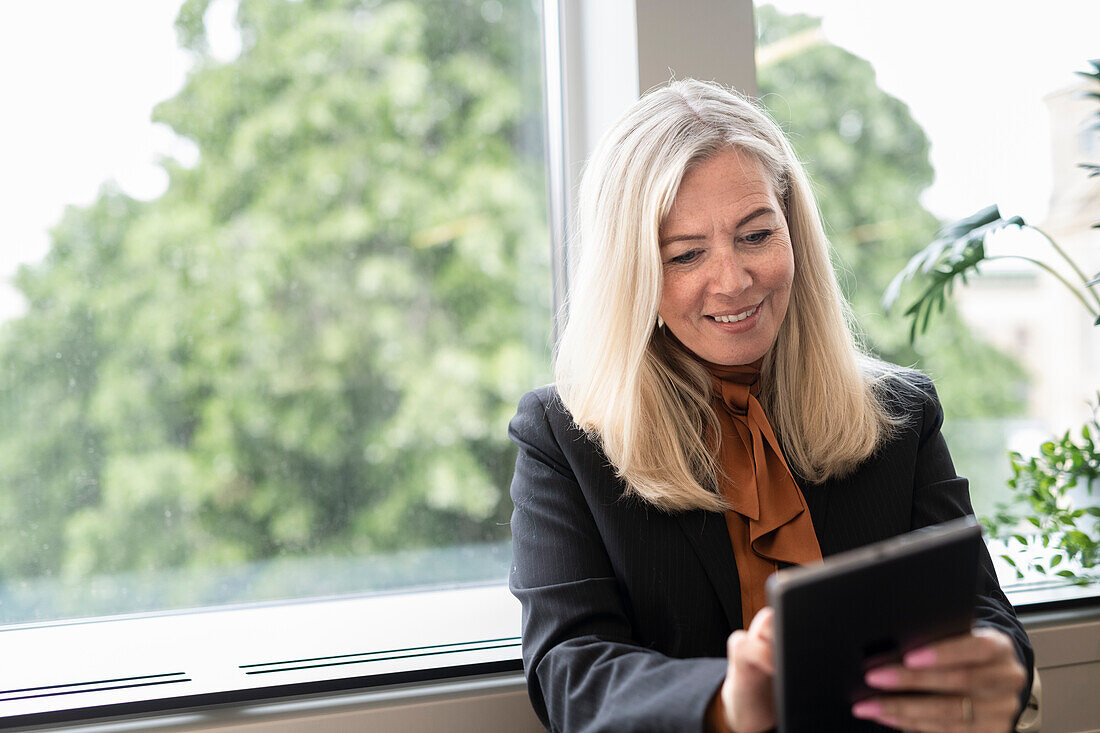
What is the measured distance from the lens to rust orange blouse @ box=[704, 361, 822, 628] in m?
1.27

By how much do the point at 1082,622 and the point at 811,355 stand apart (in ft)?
2.92

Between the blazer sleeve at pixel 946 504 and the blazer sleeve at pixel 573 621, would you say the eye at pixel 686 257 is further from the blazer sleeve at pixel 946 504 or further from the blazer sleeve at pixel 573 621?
the blazer sleeve at pixel 946 504

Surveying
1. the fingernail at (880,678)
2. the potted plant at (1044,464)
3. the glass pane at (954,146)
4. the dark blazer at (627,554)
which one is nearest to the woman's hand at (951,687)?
the fingernail at (880,678)

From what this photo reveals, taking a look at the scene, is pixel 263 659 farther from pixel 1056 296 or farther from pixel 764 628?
pixel 1056 296

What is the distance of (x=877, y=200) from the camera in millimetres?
2541

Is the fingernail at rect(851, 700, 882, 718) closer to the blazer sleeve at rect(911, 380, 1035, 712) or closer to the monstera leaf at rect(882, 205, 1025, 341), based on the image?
the blazer sleeve at rect(911, 380, 1035, 712)

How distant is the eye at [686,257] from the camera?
4.31ft

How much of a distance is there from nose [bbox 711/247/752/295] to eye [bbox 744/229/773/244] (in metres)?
0.04

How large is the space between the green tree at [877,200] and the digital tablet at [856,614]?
1.39m

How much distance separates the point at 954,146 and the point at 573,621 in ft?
6.06

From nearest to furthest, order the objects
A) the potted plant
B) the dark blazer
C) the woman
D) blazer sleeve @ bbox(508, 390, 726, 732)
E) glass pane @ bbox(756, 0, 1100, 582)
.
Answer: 1. blazer sleeve @ bbox(508, 390, 726, 732)
2. the dark blazer
3. the woman
4. the potted plant
5. glass pane @ bbox(756, 0, 1100, 582)

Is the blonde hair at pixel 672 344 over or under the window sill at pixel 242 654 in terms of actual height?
over

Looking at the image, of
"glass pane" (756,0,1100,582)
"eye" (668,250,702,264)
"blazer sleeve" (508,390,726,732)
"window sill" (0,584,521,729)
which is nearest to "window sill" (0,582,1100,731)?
"window sill" (0,584,521,729)

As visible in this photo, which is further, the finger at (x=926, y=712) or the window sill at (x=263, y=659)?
the window sill at (x=263, y=659)
